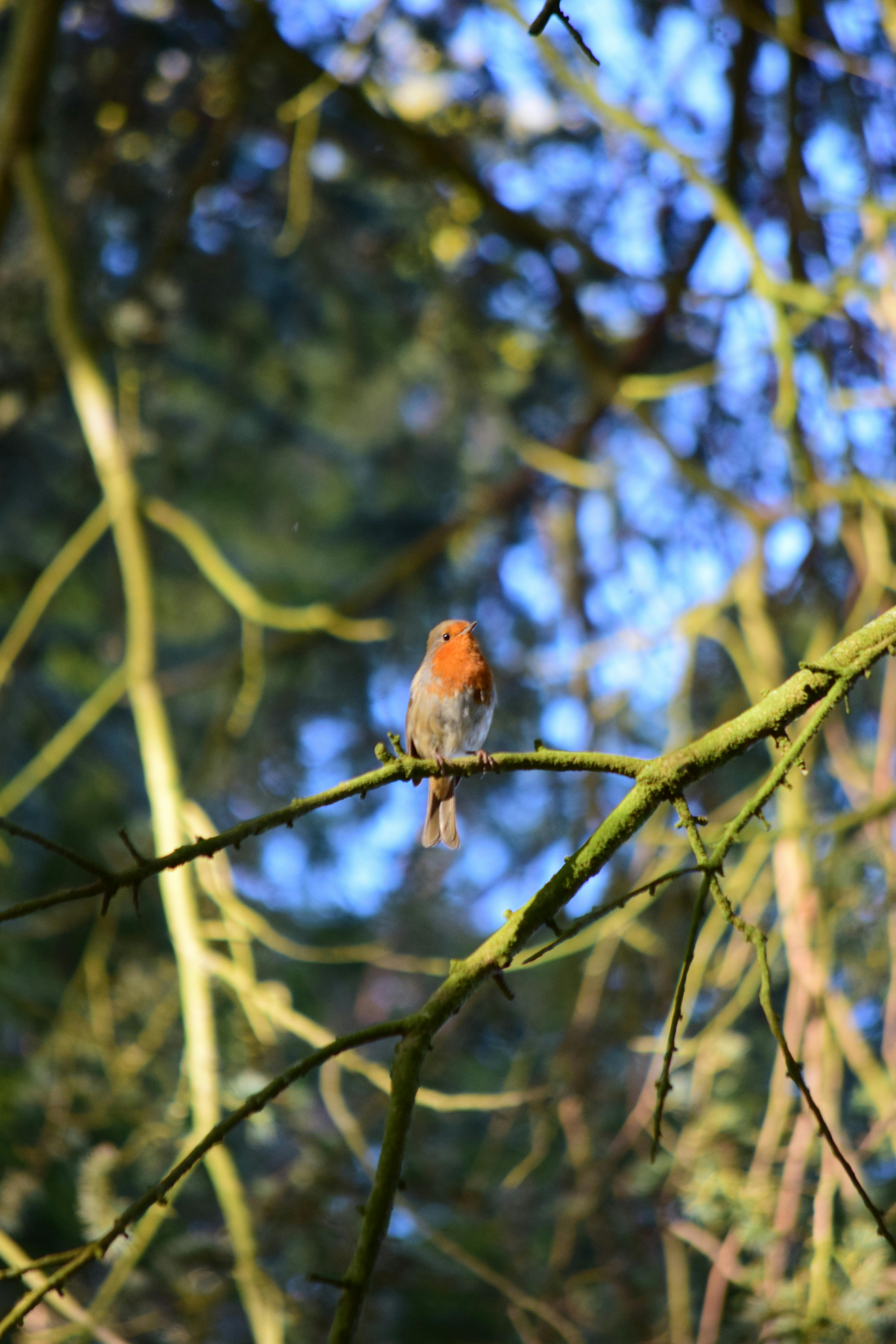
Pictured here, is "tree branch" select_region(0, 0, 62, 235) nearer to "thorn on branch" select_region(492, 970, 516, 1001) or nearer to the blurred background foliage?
the blurred background foliage

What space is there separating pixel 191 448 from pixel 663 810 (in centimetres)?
444

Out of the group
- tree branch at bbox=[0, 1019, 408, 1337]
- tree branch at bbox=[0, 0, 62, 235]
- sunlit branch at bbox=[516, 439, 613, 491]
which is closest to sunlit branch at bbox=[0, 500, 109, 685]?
tree branch at bbox=[0, 0, 62, 235]

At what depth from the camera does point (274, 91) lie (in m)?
5.80

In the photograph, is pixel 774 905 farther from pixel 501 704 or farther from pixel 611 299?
pixel 611 299

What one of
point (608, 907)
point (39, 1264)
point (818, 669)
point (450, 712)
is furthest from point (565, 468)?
point (39, 1264)

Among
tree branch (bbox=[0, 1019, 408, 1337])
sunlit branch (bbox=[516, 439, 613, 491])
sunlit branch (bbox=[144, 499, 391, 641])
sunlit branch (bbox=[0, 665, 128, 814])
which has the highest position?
sunlit branch (bbox=[516, 439, 613, 491])

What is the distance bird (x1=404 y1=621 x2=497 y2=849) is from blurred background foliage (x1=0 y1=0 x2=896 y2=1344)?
637 mm

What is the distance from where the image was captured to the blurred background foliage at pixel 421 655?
3.54 meters

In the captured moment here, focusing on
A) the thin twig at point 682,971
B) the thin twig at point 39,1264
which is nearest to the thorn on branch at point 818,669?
the thin twig at point 682,971

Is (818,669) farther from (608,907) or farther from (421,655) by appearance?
(421,655)

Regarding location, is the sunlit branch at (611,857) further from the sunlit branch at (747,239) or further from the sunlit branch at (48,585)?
the sunlit branch at (48,585)

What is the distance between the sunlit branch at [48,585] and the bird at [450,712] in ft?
3.79

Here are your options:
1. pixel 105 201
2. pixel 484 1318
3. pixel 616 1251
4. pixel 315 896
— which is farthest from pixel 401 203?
pixel 484 1318

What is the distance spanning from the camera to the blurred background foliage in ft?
11.6
